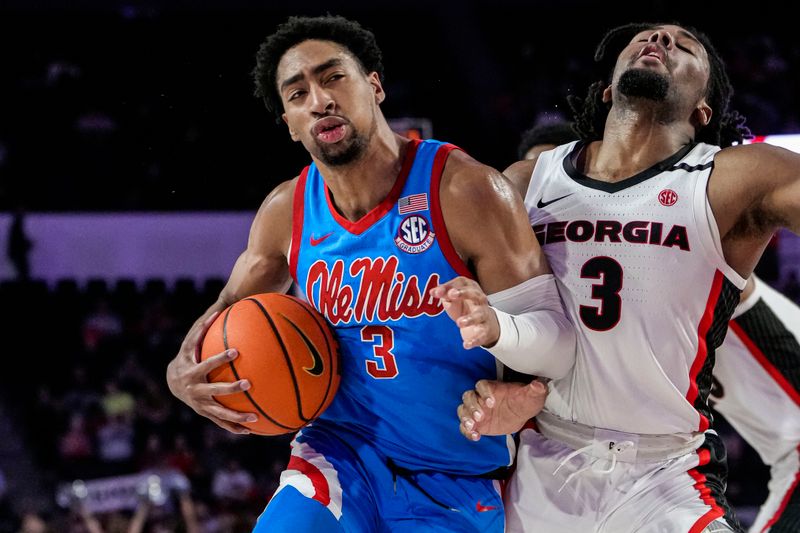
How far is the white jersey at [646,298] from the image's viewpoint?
3061mm

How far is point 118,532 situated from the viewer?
8.03 m

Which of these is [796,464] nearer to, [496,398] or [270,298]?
[496,398]

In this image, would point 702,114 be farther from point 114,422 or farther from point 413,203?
point 114,422

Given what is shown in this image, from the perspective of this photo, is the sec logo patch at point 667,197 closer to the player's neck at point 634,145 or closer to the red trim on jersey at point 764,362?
the player's neck at point 634,145

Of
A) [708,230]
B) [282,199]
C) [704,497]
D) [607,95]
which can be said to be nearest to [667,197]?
[708,230]

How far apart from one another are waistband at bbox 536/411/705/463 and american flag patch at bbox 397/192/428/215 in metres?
0.87

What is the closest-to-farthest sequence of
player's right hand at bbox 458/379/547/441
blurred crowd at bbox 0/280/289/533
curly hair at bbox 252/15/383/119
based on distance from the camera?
player's right hand at bbox 458/379/547/441 → curly hair at bbox 252/15/383/119 → blurred crowd at bbox 0/280/289/533

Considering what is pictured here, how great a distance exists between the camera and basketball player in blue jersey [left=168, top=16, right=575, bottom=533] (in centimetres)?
299

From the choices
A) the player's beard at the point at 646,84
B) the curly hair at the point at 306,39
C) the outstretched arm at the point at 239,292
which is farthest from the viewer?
the curly hair at the point at 306,39

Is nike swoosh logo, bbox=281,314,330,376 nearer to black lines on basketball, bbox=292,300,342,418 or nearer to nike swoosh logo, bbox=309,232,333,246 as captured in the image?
black lines on basketball, bbox=292,300,342,418

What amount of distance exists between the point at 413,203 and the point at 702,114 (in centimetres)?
114

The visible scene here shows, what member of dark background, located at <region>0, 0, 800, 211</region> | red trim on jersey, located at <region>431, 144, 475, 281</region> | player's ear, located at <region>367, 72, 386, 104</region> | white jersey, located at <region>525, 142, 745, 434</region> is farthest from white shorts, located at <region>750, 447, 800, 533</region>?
dark background, located at <region>0, 0, 800, 211</region>

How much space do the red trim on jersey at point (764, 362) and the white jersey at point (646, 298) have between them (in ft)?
3.98

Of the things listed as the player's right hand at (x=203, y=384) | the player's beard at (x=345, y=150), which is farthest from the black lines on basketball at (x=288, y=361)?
the player's beard at (x=345, y=150)
